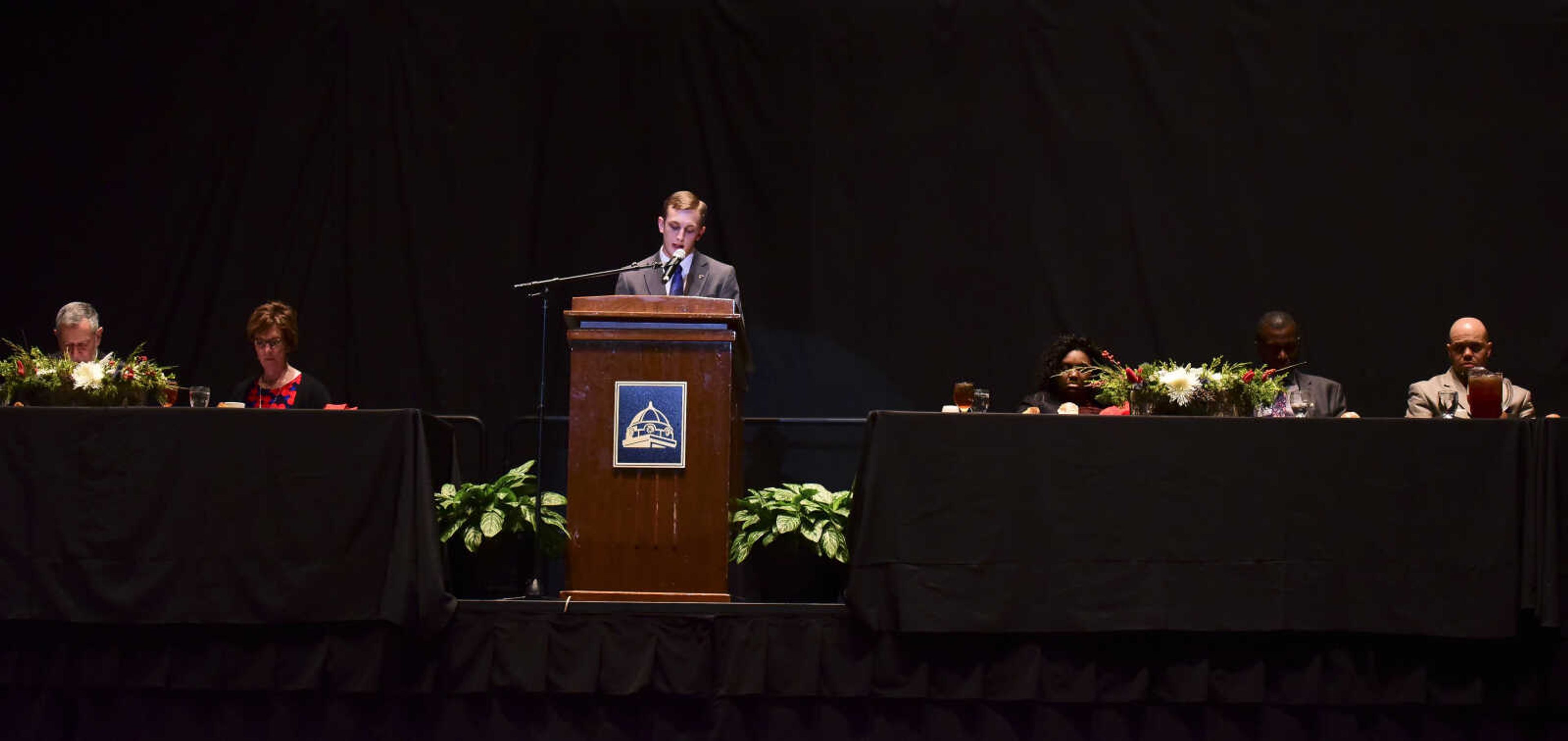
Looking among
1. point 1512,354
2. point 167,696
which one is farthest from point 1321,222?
point 167,696

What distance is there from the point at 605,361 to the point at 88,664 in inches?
70.7

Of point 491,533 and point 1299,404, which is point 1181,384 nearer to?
point 1299,404

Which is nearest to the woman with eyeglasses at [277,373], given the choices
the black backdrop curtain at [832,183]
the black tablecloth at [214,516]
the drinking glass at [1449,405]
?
the black backdrop curtain at [832,183]

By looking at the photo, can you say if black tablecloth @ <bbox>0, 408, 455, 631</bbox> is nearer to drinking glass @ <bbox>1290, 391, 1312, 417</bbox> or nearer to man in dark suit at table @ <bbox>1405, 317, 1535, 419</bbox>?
drinking glass @ <bbox>1290, 391, 1312, 417</bbox>

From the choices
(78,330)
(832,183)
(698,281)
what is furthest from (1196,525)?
(78,330)

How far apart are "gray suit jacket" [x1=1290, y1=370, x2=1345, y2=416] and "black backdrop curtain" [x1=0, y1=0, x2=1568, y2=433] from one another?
23.4 inches

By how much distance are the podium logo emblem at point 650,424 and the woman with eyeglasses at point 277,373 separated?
66.5 inches

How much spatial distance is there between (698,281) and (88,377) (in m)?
2.28

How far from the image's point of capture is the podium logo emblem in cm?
412

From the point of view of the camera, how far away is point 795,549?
172 inches

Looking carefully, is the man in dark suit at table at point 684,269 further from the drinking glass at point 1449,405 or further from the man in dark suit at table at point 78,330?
the drinking glass at point 1449,405

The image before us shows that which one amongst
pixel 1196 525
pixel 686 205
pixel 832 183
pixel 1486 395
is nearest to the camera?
pixel 1196 525

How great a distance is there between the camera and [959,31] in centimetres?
652

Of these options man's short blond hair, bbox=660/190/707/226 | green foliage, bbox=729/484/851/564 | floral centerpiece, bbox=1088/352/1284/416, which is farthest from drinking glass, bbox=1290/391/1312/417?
man's short blond hair, bbox=660/190/707/226
